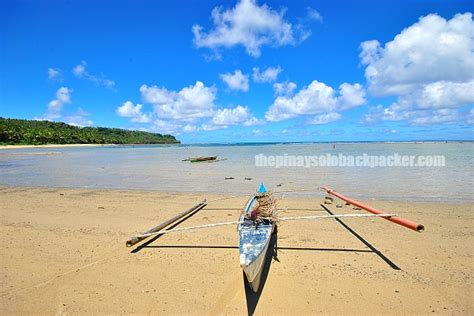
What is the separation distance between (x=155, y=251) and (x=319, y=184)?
10.2 meters

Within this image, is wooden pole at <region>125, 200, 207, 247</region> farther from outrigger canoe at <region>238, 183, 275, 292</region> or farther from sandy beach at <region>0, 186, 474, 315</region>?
outrigger canoe at <region>238, 183, 275, 292</region>

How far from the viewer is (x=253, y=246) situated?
4180mm

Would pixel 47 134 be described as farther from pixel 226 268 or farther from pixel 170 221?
pixel 226 268

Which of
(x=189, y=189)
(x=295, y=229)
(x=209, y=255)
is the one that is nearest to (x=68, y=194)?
(x=189, y=189)

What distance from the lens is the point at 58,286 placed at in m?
4.34

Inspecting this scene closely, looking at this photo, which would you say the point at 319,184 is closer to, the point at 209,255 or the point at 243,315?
the point at 209,255

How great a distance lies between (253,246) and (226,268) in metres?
0.99

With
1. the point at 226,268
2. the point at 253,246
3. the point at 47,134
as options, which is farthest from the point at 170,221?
the point at 47,134

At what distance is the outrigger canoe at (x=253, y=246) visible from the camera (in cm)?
360

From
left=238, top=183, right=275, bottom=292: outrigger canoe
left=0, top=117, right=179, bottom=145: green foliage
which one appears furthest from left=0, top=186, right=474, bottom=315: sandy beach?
left=0, top=117, right=179, bottom=145: green foliage

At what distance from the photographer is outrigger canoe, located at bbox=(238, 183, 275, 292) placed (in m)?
3.60

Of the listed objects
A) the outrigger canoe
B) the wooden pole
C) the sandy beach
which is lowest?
the sandy beach

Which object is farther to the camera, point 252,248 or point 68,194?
point 68,194

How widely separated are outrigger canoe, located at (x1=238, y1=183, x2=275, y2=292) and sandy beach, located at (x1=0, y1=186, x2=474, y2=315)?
1.52 ft
